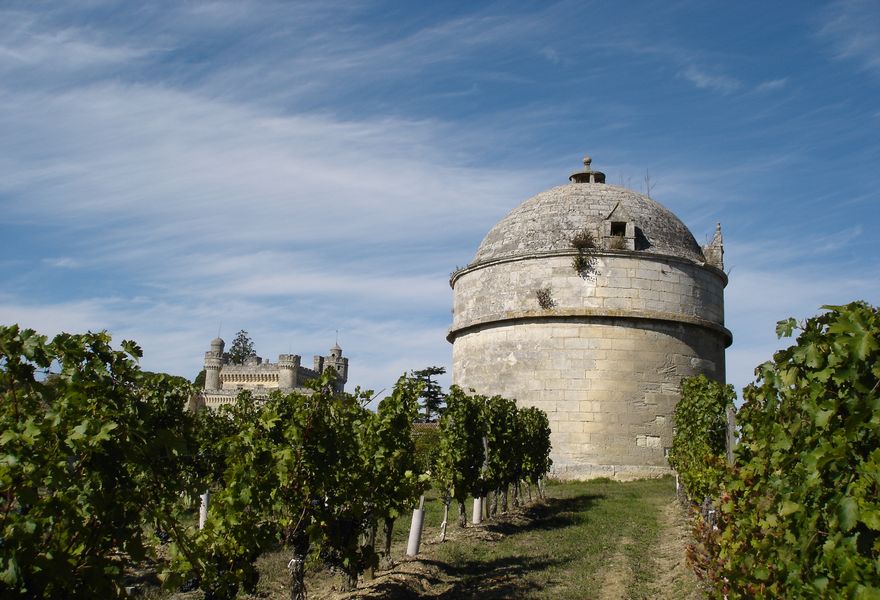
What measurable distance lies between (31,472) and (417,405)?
7.19 metres

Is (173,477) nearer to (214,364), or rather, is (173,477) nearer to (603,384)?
(603,384)

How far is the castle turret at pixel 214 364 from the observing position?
79.9 m

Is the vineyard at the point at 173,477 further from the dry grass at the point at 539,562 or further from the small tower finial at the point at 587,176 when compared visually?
the small tower finial at the point at 587,176

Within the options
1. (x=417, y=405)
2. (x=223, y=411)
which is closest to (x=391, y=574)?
(x=417, y=405)

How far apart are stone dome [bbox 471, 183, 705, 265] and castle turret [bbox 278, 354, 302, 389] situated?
54868 mm

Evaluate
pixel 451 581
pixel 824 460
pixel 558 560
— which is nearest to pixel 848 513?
pixel 824 460

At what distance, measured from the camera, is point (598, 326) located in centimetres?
2141

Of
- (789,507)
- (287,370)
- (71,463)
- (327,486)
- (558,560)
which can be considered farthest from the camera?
(287,370)

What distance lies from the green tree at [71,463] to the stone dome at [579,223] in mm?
18272

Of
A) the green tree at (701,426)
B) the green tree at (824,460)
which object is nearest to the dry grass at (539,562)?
the green tree at (701,426)

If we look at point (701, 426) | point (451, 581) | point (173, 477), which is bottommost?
point (451, 581)

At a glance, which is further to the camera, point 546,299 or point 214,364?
point 214,364

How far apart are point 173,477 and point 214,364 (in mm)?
80211

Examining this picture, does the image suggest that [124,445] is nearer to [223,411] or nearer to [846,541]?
[846,541]
